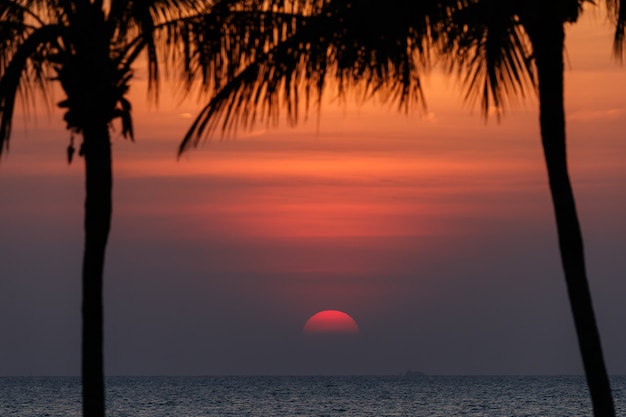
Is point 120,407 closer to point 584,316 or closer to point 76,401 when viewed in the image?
point 76,401

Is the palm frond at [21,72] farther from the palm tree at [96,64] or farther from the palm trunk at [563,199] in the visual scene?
the palm trunk at [563,199]

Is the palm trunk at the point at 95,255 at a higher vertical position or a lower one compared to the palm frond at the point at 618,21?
lower

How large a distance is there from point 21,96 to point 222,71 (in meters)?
2.67

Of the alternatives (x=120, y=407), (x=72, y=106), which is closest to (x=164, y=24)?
(x=72, y=106)

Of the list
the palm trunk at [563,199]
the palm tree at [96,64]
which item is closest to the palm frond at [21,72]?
the palm tree at [96,64]

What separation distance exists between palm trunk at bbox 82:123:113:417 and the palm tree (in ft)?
0.03

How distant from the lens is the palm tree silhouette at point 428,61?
10.7 metres

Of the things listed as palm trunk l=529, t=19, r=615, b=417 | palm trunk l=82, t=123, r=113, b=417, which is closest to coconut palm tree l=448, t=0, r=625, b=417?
palm trunk l=529, t=19, r=615, b=417

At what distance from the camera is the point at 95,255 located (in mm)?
12664

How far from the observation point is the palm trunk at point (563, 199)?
37.6ft

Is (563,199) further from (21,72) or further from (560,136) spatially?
(21,72)

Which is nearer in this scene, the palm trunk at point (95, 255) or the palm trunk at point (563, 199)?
the palm trunk at point (563, 199)

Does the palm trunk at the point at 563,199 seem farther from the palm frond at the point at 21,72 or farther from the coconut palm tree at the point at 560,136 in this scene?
the palm frond at the point at 21,72

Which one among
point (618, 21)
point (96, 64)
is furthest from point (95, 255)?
point (618, 21)
